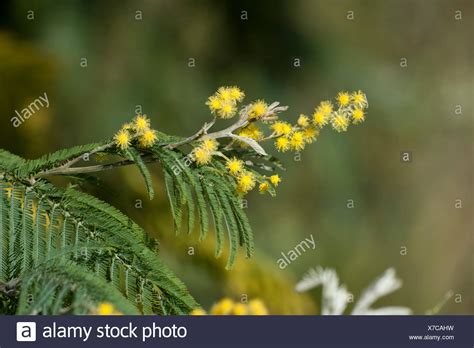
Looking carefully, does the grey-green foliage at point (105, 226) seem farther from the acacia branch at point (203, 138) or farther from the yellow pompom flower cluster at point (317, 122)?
the yellow pompom flower cluster at point (317, 122)

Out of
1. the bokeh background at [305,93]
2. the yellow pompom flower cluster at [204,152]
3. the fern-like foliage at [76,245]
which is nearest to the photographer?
the fern-like foliage at [76,245]

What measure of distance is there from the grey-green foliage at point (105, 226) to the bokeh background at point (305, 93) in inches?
95.6

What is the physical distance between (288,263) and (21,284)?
8.79 feet

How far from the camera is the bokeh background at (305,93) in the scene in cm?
382

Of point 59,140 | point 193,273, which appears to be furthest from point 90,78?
point 193,273

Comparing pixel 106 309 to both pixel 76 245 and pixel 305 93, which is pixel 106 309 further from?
pixel 305 93

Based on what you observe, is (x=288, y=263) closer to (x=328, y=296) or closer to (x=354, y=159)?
(x=354, y=159)

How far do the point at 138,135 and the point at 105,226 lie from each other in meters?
0.16

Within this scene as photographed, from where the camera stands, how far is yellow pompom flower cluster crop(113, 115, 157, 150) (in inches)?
50.6

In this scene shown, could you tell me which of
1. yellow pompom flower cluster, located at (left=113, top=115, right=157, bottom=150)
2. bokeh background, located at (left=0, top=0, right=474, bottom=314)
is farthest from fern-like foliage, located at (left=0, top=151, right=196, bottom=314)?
bokeh background, located at (left=0, top=0, right=474, bottom=314)

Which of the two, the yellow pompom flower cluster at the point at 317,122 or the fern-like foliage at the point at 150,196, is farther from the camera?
the yellow pompom flower cluster at the point at 317,122

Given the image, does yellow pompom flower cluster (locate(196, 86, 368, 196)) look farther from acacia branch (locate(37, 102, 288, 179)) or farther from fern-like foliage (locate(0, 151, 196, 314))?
fern-like foliage (locate(0, 151, 196, 314))

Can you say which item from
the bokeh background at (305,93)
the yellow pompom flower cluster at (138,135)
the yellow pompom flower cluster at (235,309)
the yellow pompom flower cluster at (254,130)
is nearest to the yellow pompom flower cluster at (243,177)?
the yellow pompom flower cluster at (254,130)

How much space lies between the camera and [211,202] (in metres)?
1.28
